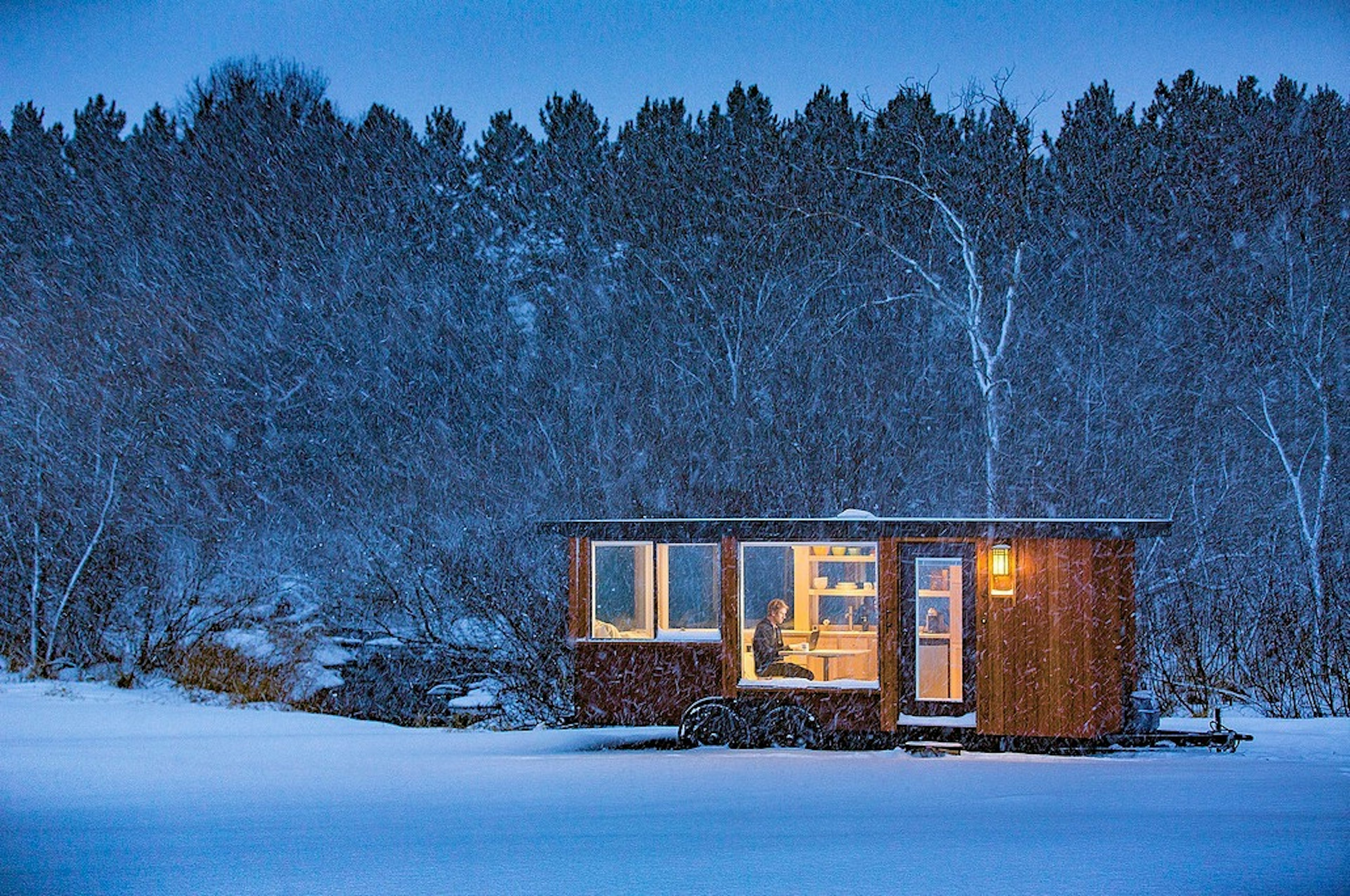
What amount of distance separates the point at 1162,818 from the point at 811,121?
18.9 meters

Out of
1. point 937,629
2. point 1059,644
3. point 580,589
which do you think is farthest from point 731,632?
point 1059,644

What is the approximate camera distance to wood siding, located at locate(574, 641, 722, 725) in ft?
35.8

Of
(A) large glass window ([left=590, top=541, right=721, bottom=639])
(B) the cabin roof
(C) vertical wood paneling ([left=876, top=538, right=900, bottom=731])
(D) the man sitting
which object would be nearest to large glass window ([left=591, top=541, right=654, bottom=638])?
(A) large glass window ([left=590, top=541, right=721, bottom=639])

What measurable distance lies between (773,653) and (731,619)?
47 centimetres

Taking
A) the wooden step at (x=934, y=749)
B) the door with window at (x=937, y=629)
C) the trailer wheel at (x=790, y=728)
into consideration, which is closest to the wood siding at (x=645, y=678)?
the trailer wheel at (x=790, y=728)

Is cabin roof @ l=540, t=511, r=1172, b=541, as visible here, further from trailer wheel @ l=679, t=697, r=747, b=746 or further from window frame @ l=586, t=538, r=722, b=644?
trailer wheel @ l=679, t=697, r=747, b=746

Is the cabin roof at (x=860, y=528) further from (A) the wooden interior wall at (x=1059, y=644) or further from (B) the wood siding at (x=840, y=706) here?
(B) the wood siding at (x=840, y=706)

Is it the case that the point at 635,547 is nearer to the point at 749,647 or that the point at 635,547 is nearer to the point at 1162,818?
the point at 749,647

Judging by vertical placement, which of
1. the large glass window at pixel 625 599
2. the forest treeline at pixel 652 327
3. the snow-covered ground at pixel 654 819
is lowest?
the snow-covered ground at pixel 654 819

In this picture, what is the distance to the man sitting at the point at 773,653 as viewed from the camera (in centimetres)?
1085

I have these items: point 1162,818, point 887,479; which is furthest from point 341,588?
point 1162,818

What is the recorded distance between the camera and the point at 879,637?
10.7 metres

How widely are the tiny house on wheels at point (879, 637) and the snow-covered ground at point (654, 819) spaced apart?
0.35 meters

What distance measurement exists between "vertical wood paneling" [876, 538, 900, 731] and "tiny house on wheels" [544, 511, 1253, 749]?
1 cm
